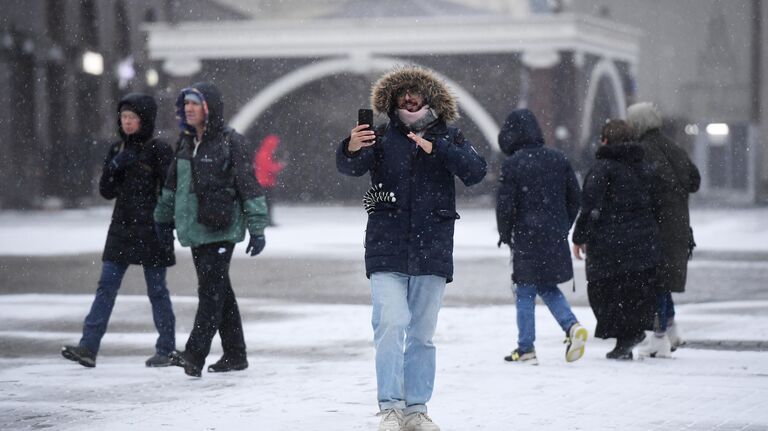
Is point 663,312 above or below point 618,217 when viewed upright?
below

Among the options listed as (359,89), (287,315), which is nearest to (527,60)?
(359,89)

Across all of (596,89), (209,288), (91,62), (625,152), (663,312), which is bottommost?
(663,312)

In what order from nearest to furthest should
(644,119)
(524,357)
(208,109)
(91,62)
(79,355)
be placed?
(208,109), (79,355), (524,357), (644,119), (91,62)

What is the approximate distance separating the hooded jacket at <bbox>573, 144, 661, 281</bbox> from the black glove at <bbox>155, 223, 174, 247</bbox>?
8.79 ft

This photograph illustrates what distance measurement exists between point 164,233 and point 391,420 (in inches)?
116

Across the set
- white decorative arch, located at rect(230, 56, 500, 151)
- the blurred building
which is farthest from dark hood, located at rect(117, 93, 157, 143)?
white decorative arch, located at rect(230, 56, 500, 151)

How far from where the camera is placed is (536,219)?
30.5ft

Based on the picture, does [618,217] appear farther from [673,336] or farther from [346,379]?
[346,379]

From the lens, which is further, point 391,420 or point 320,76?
point 320,76

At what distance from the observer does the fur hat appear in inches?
388

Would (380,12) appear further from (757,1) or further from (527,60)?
(757,1)

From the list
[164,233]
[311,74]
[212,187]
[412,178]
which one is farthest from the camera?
[311,74]

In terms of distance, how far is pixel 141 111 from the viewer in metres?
→ 9.31

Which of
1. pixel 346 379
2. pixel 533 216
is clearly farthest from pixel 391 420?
pixel 533 216
